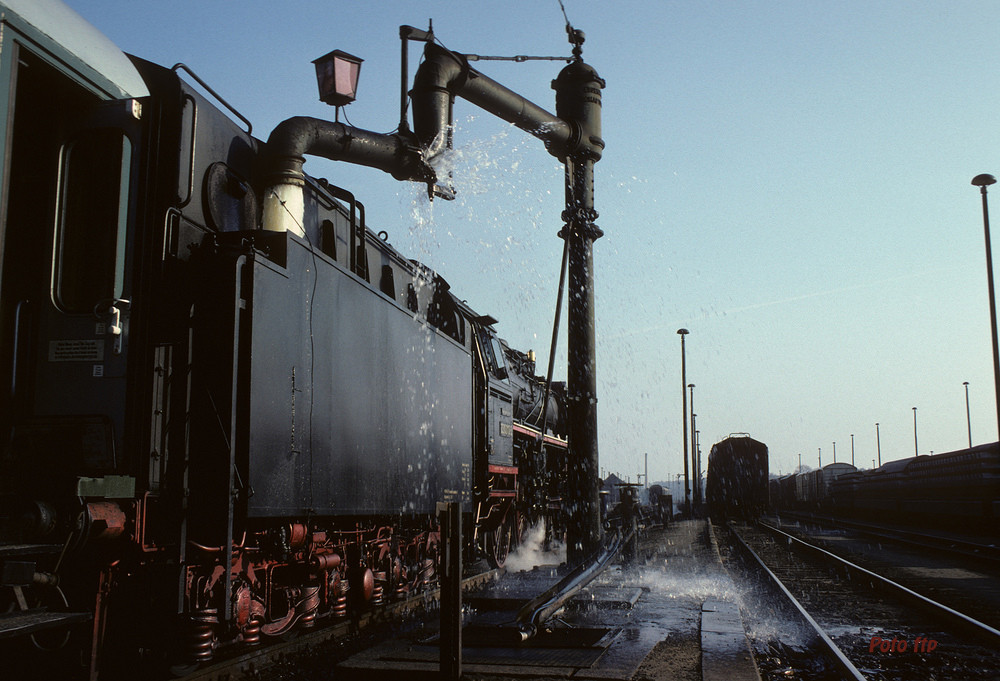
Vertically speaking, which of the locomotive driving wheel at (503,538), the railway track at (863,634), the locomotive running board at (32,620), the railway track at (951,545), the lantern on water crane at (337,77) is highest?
the lantern on water crane at (337,77)

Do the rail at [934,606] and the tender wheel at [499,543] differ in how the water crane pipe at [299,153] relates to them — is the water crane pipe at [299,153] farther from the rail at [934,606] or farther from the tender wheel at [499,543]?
the rail at [934,606]

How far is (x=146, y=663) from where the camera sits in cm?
478

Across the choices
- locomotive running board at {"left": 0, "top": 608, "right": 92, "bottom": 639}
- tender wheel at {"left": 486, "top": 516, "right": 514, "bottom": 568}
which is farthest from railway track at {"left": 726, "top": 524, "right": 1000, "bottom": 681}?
locomotive running board at {"left": 0, "top": 608, "right": 92, "bottom": 639}

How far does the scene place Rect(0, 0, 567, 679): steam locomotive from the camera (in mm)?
4297

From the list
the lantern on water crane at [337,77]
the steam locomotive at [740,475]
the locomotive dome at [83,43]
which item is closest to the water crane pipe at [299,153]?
the lantern on water crane at [337,77]

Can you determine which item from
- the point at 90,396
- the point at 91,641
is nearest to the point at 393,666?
the point at 91,641

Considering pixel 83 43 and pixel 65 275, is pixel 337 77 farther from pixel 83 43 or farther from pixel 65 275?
pixel 65 275

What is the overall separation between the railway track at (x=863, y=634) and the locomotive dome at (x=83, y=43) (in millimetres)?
5795

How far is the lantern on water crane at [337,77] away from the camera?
8156 mm

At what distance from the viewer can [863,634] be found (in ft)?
26.1

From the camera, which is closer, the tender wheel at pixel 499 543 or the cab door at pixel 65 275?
the cab door at pixel 65 275

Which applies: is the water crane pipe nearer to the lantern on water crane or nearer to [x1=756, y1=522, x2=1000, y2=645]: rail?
the lantern on water crane

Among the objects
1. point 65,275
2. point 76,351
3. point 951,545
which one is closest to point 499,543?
point 76,351

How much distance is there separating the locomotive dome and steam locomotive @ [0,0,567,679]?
0.6 inches
